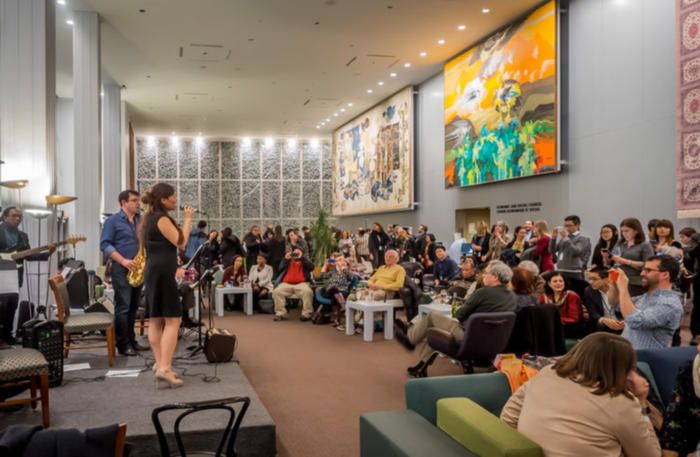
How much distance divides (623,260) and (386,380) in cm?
278

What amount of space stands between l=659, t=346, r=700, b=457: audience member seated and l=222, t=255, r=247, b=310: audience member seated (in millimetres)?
8955

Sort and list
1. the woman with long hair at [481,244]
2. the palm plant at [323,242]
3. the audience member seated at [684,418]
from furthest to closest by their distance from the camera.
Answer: the palm plant at [323,242]
the woman with long hair at [481,244]
the audience member seated at [684,418]

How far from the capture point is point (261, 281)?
11.0 meters

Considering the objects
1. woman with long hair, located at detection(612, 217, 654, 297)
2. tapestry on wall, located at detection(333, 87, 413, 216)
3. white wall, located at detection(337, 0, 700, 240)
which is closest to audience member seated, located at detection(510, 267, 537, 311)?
woman with long hair, located at detection(612, 217, 654, 297)

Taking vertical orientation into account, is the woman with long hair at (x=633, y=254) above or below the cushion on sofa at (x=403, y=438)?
above

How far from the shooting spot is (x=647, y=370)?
3225mm

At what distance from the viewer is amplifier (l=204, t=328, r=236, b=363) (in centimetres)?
556

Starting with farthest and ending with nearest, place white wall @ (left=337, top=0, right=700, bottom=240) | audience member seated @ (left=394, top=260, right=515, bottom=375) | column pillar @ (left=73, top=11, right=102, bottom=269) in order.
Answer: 1. column pillar @ (left=73, top=11, right=102, bottom=269)
2. white wall @ (left=337, top=0, right=700, bottom=240)
3. audience member seated @ (left=394, top=260, right=515, bottom=375)

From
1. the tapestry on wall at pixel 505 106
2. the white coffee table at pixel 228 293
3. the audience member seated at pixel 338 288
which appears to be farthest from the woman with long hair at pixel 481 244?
the white coffee table at pixel 228 293

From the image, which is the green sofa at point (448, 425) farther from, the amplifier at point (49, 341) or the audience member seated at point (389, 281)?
the audience member seated at point (389, 281)

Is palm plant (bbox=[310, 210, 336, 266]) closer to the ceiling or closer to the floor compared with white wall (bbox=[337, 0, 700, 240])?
closer to the floor

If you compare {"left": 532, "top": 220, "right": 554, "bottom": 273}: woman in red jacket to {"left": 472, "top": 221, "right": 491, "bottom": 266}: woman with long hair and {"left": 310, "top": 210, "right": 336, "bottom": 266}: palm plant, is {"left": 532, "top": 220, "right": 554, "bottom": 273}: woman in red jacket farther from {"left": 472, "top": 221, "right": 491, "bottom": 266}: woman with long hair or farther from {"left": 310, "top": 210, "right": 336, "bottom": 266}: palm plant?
{"left": 310, "top": 210, "right": 336, "bottom": 266}: palm plant

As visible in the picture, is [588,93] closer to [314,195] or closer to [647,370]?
[647,370]

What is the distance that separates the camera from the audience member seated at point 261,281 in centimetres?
1080
